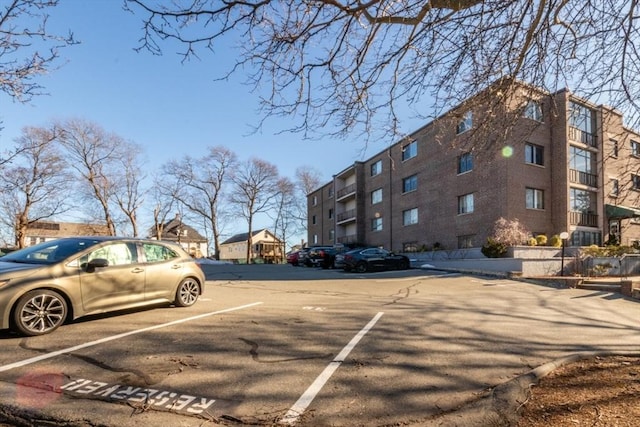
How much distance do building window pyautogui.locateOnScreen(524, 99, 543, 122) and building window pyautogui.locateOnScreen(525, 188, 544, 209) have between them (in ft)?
64.1

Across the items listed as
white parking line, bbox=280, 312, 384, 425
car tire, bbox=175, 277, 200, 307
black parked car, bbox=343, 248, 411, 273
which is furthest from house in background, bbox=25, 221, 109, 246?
white parking line, bbox=280, 312, 384, 425

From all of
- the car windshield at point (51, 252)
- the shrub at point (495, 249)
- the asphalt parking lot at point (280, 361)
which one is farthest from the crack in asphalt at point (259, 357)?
the shrub at point (495, 249)

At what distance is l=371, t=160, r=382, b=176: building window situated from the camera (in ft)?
129

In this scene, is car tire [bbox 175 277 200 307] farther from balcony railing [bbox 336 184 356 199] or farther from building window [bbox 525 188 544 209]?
balcony railing [bbox 336 184 356 199]

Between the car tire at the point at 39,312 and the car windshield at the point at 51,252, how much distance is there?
0.61 metres

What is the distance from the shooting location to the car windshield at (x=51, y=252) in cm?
638

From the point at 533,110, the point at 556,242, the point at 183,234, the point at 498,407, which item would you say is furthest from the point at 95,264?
the point at 183,234

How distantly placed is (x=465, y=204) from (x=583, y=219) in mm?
7133

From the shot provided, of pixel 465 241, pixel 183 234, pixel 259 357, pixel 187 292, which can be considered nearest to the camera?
pixel 259 357

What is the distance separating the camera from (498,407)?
3.50 m

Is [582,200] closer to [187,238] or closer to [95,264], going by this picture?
[95,264]

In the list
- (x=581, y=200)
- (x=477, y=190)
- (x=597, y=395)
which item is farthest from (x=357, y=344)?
(x=581, y=200)

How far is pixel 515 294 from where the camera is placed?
12.4 meters

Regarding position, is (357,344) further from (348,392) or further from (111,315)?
(111,315)
